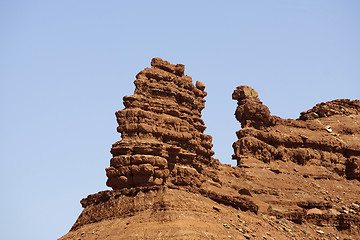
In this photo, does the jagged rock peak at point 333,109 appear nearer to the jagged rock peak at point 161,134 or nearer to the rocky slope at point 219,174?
the rocky slope at point 219,174

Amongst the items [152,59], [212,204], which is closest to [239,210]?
[212,204]

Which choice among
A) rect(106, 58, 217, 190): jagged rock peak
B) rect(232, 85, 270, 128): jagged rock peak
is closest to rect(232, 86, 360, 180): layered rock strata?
rect(232, 85, 270, 128): jagged rock peak

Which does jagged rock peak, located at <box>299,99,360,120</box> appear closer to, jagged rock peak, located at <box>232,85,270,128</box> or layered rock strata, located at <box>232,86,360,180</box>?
layered rock strata, located at <box>232,86,360,180</box>

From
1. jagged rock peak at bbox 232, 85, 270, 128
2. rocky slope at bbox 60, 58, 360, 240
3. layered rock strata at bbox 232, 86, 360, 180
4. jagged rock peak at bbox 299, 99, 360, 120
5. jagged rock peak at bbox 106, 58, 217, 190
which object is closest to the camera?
rocky slope at bbox 60, 58, 360, 240

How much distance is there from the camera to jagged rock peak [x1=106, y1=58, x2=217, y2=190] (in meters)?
47.7

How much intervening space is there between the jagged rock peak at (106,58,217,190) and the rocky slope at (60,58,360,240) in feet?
0.26

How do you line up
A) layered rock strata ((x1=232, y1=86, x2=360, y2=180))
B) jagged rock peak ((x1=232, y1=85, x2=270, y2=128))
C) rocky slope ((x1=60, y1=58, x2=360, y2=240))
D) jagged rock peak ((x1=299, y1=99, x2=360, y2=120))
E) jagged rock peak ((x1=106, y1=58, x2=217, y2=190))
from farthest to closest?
jagged rock peak ((x1=299, y1=99, x2=360, y2=120)) → jagged rock peak ((x1=232, y1=85, x2=270, y2=128)) → layered rock strata ((x1=232, y1=86, x2=360, y2=180)) → jagged rock peak ((x1=106, y1=58, x2=217, y2=190)) → rocky slope ((x1=60, y1=58, x2=360, y2=240))

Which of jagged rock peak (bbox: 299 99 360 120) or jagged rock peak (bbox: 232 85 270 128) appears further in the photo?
jagged rock peak (bbox: 299 99 360 120)

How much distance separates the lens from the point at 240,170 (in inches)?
2429

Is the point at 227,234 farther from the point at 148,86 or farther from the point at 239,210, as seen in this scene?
the point at 148,86

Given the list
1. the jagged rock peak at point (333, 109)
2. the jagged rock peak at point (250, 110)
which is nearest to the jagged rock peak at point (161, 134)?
the jagged rock peak at point (250, 110)

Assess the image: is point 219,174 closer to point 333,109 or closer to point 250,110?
point 250,110

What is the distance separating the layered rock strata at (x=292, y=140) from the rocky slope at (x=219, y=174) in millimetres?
105

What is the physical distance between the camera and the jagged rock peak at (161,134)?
47656 millimetres
